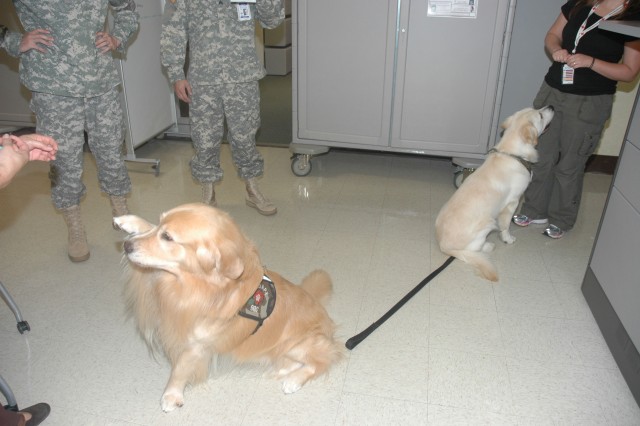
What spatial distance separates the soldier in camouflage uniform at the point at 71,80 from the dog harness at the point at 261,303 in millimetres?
1342

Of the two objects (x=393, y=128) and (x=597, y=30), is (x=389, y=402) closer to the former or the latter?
(x=597, y=30)

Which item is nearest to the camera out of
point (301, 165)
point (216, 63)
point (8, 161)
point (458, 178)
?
point (8, 161)

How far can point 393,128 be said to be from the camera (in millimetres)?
3699

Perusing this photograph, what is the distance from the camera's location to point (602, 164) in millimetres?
3955

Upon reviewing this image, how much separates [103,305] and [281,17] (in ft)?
6.15

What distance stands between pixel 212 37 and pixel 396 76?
149 cm

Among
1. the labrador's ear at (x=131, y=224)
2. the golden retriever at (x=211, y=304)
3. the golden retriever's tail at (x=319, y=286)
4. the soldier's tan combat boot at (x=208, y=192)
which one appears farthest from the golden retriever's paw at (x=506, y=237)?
the labrador's ear at (x=131, y=224)

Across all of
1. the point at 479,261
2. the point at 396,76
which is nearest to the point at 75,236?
the point at 479,261

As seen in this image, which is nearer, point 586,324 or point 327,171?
point 586,324

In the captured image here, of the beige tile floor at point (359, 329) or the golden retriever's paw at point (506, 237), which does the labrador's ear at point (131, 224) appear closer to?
the beige tile floor at point (359, 329)

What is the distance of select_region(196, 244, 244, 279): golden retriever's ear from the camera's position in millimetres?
1400

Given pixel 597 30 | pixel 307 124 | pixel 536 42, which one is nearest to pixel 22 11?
pixel 307 124

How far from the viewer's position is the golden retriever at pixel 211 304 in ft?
4.63

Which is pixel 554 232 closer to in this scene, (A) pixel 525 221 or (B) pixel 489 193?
(A) pixel 525 221
